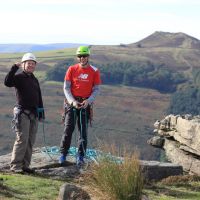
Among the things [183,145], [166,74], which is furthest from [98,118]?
[183,145]

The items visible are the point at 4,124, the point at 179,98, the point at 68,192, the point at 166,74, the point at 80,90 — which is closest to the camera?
the point at 68,192

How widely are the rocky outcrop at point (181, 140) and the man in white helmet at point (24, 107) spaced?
4.83m

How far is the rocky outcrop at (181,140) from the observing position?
45.4 ft

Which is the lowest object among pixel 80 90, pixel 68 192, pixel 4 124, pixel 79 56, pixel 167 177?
pixel 4 124

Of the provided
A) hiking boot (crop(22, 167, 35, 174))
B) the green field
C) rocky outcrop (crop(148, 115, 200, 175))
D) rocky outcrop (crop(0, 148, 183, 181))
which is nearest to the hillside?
the green field

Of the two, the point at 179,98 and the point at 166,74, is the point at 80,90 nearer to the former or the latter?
the point at 179,98

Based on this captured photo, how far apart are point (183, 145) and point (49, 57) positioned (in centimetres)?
17695

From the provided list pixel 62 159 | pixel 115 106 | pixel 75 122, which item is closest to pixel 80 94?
pixel 75 122

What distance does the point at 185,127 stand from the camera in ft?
46.8

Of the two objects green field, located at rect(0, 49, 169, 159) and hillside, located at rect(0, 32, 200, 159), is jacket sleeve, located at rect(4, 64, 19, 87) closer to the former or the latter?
hillside, located at rect(0, 32, 200, 159)

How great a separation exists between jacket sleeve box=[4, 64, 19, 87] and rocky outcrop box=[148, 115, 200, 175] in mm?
5551

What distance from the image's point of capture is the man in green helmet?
11297 millimetres

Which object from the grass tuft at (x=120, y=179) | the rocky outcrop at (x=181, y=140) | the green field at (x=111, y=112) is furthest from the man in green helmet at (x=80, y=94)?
the green field at (x=111, y=112)

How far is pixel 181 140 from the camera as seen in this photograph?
14.5 m
